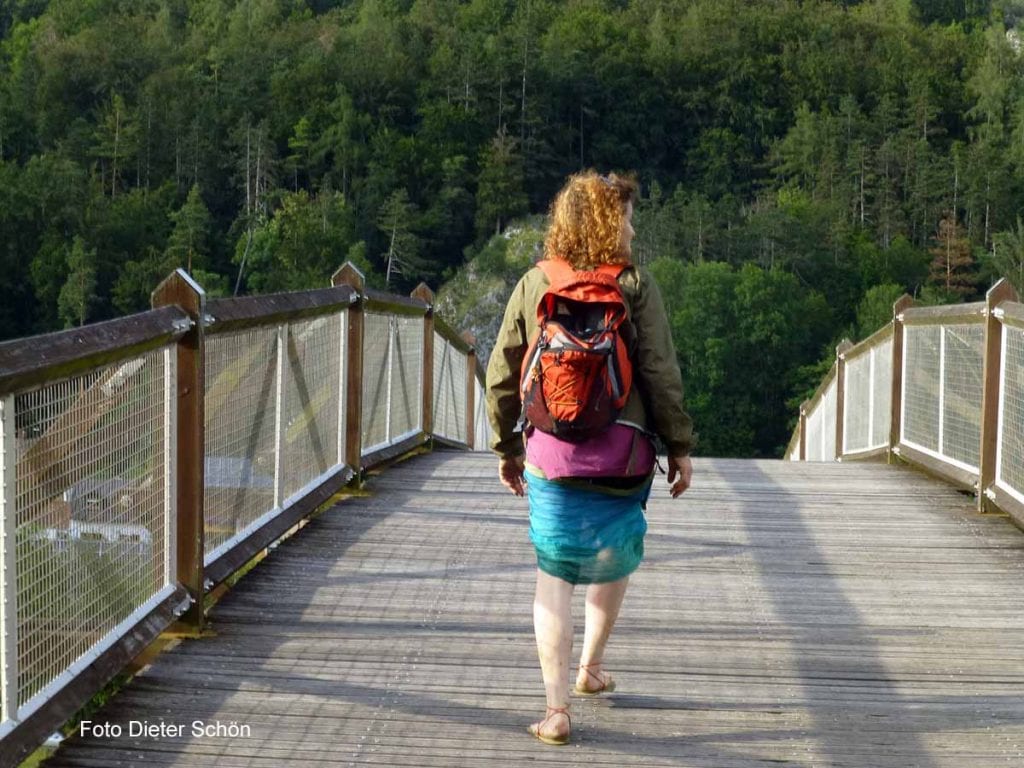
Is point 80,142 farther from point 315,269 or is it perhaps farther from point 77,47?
point 315,269

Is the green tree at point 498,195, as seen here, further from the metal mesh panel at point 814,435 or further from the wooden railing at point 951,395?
the wooden railing at point 951,395

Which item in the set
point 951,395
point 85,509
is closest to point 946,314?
point 951,395

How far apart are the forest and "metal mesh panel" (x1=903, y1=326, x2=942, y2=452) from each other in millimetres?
85359

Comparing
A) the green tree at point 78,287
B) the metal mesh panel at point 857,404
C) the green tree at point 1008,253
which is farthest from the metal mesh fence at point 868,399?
the green tree at point 1008,253

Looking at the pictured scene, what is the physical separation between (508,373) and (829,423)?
32.8ft

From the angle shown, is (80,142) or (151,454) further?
(80,142)

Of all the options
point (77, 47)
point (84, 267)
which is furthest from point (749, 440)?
point (77, 47)

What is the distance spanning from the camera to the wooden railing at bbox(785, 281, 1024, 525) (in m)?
6.30

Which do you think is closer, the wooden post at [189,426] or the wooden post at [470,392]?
the wooden post at [189,426]

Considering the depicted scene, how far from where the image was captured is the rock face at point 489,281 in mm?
104125

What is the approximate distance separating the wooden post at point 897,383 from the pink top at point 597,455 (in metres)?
5.76

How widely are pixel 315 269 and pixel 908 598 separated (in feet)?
368

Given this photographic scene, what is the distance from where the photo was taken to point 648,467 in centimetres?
352

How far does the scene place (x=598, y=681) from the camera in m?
3.84
